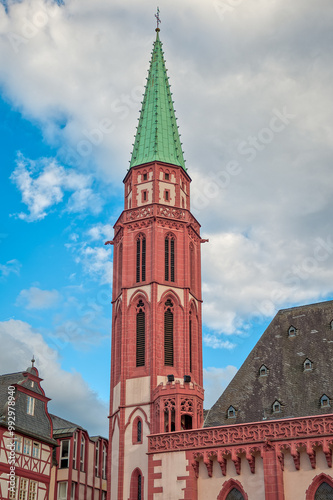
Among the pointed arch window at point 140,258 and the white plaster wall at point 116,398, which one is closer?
the white plaster wall at point 116,398

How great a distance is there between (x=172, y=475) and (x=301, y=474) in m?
6.79

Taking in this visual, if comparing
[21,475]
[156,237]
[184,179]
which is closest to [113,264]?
[156,237]

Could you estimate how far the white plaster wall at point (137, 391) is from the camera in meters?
43.7

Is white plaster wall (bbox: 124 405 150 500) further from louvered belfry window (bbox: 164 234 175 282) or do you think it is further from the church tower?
louvered belfry window (bbox: 164 234 175 282)

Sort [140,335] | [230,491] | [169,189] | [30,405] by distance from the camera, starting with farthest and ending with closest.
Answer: [169,189] → [140,335] → [30,405] → [230,491]

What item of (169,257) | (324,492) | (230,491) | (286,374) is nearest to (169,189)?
(169,257)

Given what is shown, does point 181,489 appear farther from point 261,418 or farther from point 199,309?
point 199,309

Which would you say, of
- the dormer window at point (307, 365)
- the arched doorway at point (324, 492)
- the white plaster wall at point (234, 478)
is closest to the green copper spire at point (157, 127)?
the dormer window at point (307, 365)

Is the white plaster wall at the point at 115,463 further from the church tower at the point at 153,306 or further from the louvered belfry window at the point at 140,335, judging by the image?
the louvered belfry window at the point at 140,335

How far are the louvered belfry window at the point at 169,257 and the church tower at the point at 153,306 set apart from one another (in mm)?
66

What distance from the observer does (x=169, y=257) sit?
4822cm

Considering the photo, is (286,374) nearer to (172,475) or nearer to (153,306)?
(172,475)

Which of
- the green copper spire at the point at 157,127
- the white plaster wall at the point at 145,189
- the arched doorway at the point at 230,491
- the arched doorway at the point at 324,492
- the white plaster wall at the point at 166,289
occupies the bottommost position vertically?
the arched doorway at the point at 324,492

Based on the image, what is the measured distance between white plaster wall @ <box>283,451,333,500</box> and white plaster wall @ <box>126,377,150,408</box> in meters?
10.6
